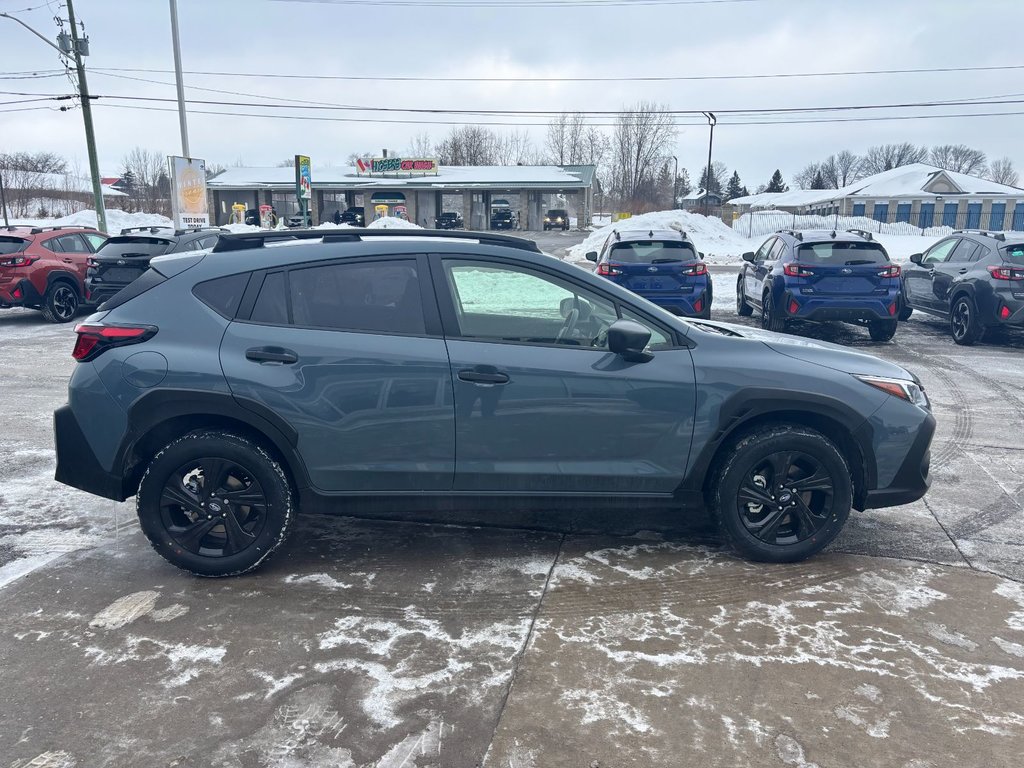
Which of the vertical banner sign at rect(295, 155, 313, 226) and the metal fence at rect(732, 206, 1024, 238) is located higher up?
the vertical banner sign at rect(295, 155, 313, 226)

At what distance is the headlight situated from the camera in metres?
4.20

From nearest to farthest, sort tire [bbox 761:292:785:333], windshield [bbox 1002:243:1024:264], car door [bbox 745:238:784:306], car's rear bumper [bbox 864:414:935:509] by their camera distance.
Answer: car's rear bumper [bbox 864:414:935:509] < windshield [bbox 1002:243:1024:264] < tire [bbox 761:292:785:333] < car door [bbox 745:238:784:306]

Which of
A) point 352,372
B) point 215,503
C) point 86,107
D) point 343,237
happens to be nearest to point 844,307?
point 343,237

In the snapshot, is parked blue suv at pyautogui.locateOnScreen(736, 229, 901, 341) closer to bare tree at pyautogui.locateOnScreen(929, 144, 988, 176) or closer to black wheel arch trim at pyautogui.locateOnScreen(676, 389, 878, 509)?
black wheel arch trim at pyautogui.locateOnScreen(676, 389, 878, 509)

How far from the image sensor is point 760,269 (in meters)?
12.9

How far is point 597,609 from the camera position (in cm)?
374

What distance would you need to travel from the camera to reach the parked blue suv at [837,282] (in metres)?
11.1

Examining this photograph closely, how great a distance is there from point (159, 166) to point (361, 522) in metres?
93.9

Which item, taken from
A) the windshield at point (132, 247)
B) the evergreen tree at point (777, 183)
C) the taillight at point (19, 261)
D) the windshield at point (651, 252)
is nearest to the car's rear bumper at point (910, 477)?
the windshield at point (651, 252)

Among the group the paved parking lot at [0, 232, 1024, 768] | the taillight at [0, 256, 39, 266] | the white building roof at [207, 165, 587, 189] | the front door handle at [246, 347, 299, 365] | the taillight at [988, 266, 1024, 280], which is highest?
the white building roof at [207, 165, 587, 189]

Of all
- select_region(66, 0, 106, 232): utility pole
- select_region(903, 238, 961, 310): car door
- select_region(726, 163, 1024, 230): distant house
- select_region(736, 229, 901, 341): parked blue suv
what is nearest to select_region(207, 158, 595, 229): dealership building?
select_region(726, 163, 1024, 230): distant house

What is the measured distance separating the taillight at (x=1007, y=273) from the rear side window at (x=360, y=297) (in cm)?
1002

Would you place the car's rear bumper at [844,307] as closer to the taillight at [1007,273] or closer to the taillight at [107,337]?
the taillight at [1007,273]

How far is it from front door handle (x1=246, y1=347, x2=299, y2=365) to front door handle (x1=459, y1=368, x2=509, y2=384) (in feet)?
2.79
